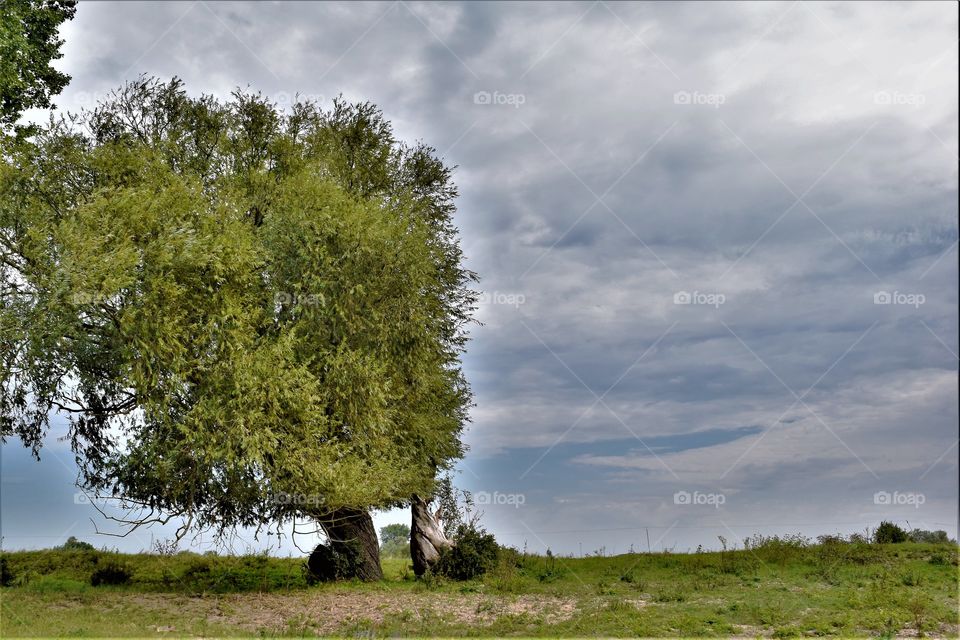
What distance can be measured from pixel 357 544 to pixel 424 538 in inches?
153

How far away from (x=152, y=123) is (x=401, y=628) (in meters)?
18.7

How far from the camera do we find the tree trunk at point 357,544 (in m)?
26.3

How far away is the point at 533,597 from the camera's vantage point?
22.2 metres

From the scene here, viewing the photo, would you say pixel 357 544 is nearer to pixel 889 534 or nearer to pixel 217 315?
pixel 217 315

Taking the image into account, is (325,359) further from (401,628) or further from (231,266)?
(401,628)

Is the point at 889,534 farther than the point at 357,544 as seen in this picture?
Yes

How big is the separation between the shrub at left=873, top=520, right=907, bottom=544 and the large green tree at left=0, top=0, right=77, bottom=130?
34.4m

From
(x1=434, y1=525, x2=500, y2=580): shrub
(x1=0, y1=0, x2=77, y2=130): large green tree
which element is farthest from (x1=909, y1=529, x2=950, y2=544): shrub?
(x1=0, y1=0, x2=77, y2=130): large green tree

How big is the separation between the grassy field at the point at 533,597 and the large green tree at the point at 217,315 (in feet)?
9.65

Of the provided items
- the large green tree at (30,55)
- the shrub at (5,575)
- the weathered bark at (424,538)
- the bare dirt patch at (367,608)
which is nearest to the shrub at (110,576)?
the shrub at (5,575)

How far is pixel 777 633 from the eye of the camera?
16.1 meters

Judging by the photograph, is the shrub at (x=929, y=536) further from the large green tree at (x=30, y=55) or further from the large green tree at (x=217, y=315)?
the large green tree at (x=30, y=55)

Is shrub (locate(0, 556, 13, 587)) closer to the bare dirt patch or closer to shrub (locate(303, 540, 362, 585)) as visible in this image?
the bare dirt patch

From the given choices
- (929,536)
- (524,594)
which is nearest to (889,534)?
(929,536)
